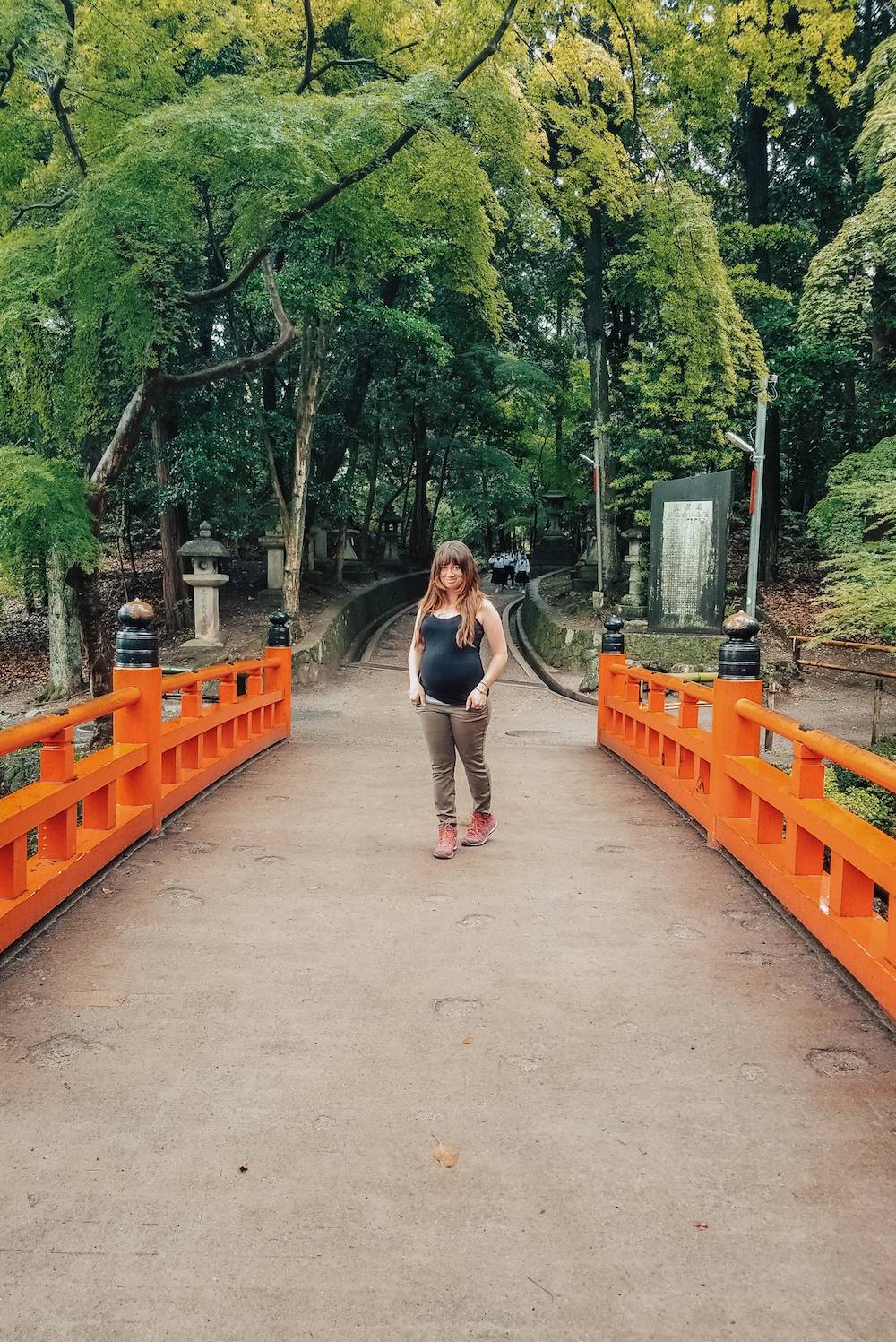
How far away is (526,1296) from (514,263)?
21.1 metres

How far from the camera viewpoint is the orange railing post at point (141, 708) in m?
5.25

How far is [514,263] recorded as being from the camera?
805 inches

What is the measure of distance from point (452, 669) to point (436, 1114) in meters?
2.53

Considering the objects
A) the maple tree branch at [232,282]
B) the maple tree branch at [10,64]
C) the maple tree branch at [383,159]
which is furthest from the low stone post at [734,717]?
the maple tree branch at [10,64]

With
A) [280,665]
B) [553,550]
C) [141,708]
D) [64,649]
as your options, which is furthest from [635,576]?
[553,550]

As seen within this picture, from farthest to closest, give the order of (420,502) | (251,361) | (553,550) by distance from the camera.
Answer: (553,550)
(420,502)
(251,361)

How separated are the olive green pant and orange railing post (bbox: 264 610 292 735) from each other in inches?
164

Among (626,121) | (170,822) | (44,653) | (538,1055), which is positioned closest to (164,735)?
(170,822)

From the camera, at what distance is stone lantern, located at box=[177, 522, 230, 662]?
15891 mm

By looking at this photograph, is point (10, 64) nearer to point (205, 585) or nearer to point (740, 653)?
point (205, 585)

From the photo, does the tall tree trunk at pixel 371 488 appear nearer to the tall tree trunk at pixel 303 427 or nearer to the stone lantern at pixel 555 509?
the stone lantern at pixel 555 509

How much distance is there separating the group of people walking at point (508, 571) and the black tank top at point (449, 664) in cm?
2943

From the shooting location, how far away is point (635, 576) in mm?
18484

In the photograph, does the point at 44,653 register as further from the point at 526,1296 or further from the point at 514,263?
the point at 526,1296
